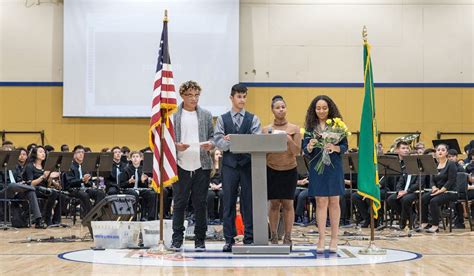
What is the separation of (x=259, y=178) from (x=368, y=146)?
1.40 meters

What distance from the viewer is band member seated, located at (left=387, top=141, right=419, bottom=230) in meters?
13.2

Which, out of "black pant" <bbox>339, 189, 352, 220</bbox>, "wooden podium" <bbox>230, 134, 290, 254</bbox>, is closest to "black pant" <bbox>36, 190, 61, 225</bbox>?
"black pant" <bbox>339, 189, 352, 220</bbox>

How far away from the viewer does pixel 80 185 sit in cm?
1421

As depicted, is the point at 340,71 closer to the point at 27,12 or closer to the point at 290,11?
the point at 290,11

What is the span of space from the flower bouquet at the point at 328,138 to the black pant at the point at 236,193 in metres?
0.76

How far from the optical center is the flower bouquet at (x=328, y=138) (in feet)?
27.4

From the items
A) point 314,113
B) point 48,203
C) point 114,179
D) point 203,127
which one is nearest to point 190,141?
point 203,127

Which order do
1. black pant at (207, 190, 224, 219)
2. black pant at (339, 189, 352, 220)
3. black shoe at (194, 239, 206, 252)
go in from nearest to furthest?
black shoe at (194, 239, 206, 252), black pant at (339, 189, 352, 220), black pant at (207, 190, 224, 219)

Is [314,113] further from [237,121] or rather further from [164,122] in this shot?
[164,122]

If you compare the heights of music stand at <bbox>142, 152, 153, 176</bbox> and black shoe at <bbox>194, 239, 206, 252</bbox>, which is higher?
music stand at <bbox>142, 152, 153, 176</bbox>

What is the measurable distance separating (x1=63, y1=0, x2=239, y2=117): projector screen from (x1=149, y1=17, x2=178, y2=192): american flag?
32.9 feet

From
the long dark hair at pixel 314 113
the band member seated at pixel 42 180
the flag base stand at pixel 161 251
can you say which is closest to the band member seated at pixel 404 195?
the long dark hair at pixel 314 113

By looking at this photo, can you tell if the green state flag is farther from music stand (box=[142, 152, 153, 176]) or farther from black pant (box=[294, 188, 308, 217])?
black pant (box=[294, 188, 308, 217])

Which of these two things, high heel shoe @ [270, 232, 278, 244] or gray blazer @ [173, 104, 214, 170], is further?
high heel shoe @ [270, 232, 278, 244]
